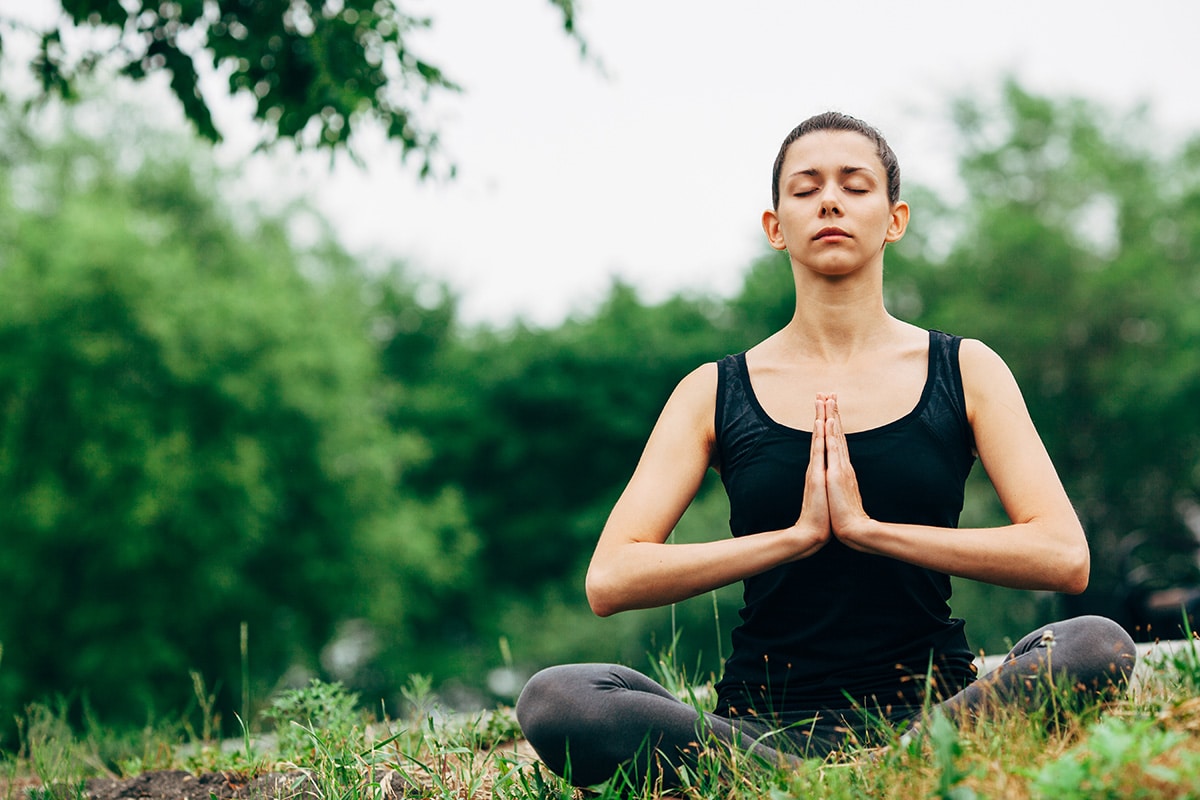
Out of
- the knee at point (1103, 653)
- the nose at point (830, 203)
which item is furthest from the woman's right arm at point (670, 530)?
the knee at point (1103, 653)

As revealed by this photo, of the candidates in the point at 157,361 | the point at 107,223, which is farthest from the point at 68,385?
the point at 107,223

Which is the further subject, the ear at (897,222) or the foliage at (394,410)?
the foliage at (394,410)

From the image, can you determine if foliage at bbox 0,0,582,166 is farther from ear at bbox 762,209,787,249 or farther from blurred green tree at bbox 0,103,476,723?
blurred green tree at bbox 0,103,476,723

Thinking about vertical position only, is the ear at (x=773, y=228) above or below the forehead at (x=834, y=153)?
below

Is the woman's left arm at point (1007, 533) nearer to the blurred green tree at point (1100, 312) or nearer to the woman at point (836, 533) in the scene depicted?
the woman at point (836, 533)

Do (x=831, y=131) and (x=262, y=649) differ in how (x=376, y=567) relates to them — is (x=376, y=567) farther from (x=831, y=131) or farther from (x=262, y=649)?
(x=831, y=131)

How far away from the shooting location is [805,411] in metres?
3.19

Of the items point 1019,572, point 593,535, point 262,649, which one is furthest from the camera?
point 593,535

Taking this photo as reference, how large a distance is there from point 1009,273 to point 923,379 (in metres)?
27.7

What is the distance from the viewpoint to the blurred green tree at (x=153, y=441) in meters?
20.7

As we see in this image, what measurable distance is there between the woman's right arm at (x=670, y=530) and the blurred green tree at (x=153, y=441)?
62.0 ft

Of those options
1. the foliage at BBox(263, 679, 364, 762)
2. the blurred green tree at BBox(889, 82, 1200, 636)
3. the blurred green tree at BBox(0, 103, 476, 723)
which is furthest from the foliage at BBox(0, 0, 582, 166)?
the blurred green tree at BBox(889, 82, 1200, 636)

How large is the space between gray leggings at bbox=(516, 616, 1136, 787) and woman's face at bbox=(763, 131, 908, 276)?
112 cm

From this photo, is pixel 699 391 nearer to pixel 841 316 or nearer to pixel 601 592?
pixel 841 316
